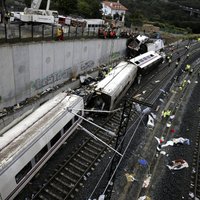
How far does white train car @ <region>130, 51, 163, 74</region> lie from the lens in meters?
23.3

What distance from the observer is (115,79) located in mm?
18250

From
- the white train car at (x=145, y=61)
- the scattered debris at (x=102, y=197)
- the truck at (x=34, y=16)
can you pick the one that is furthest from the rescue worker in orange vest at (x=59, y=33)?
the scattered debris at (x=102, y=197)

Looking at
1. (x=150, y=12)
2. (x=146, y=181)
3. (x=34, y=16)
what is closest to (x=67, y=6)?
(x=34, y=16)

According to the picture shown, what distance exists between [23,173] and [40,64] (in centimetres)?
961

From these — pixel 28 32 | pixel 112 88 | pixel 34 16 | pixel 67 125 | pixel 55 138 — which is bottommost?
pixel 55 138

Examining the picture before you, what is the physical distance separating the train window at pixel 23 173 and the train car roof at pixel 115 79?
305 inches

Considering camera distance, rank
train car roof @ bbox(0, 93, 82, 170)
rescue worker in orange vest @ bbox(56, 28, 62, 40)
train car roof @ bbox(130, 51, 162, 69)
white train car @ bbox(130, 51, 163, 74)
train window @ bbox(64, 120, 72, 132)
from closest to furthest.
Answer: train car roof @ bbox(0, 93, 82, 170)
train window @ bbox(64, 120, 72, 132)
rescue worker in orange vest @ bbox(56, 28, 62, 40)
white train car @ bbox(130, 51, 163, 74)
train car roof @ bbox(130, 51, 162, 69)

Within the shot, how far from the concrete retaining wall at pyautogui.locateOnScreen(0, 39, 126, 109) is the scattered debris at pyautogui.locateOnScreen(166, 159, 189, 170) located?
10.8 m

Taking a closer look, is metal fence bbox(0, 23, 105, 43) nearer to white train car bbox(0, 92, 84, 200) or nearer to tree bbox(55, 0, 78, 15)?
white train car bbox(0, 92, 84, 200)

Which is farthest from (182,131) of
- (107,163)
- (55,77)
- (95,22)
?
(95,22)

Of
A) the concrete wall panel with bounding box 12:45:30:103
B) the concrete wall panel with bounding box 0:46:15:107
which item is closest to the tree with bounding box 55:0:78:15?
the concrete wall panel with bounding box 12:45:30:103

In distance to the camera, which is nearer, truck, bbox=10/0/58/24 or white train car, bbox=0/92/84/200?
white train car, bbox=0/92/84/200

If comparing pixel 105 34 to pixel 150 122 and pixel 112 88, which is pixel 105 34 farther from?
pixel 150 122

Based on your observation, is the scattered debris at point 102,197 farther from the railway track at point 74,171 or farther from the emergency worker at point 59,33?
the emergency worker at point 59,33
